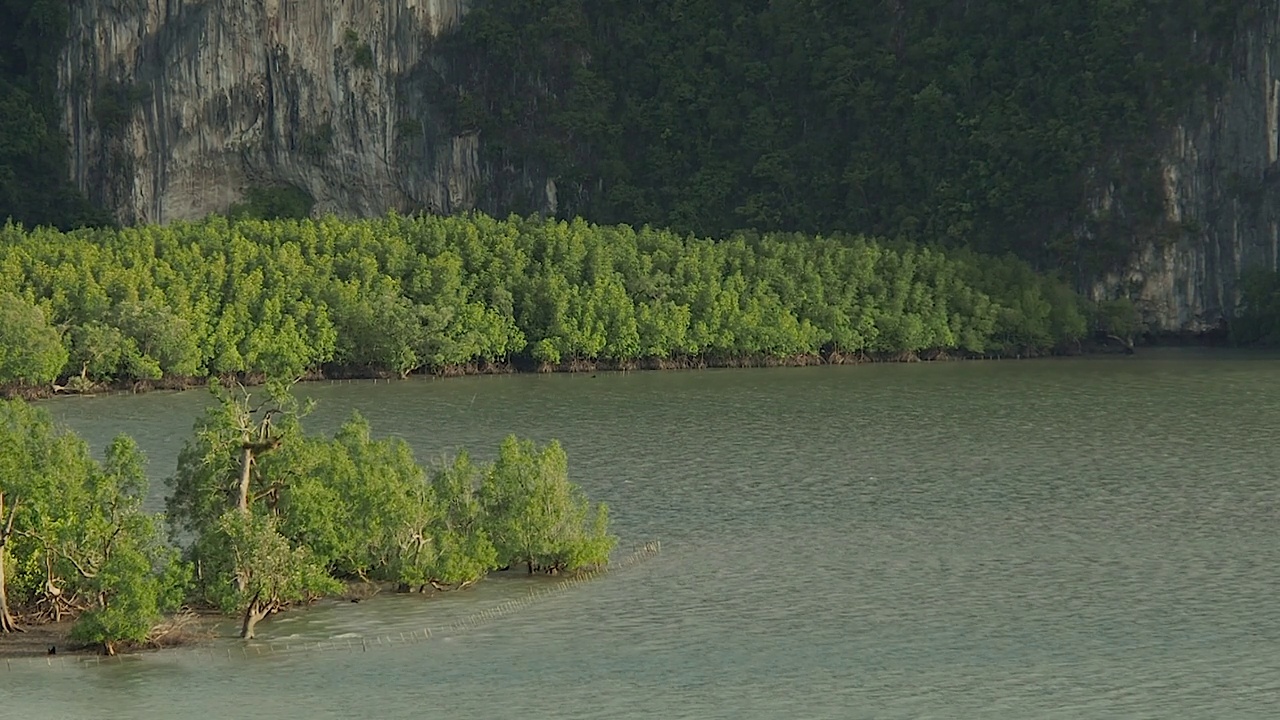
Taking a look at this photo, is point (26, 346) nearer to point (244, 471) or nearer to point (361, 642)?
point (244, 471)

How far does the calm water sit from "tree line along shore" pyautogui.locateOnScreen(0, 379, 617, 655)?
35.4 inches

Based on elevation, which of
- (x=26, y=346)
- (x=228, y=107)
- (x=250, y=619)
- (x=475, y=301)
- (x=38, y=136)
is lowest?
(x=250, y=619)

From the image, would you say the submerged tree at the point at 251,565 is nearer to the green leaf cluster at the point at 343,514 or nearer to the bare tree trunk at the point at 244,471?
the green leaf cluster at the point at 343,514

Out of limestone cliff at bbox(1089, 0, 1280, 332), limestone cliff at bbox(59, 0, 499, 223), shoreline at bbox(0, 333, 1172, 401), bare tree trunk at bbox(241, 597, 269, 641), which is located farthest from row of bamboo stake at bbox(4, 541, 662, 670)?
limestone cliff at bbox(59, 0, 499, 223)

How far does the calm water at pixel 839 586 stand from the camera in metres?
34.7

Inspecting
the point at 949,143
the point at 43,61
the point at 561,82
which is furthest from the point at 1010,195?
the point at 43,61

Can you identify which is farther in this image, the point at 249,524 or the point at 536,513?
the point at 536,513

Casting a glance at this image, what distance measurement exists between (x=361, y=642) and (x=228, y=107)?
100307 mm

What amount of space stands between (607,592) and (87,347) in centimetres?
4679

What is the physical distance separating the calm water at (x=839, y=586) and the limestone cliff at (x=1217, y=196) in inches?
1626

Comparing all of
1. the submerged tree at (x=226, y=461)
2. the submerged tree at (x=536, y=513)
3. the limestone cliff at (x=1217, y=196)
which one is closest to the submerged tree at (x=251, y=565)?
the submerged tree at (x=226, y=461)

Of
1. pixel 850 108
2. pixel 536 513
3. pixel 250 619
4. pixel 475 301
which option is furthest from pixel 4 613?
pixel 850 108

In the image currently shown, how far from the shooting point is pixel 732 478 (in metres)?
60.7

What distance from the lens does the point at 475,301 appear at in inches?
3917
